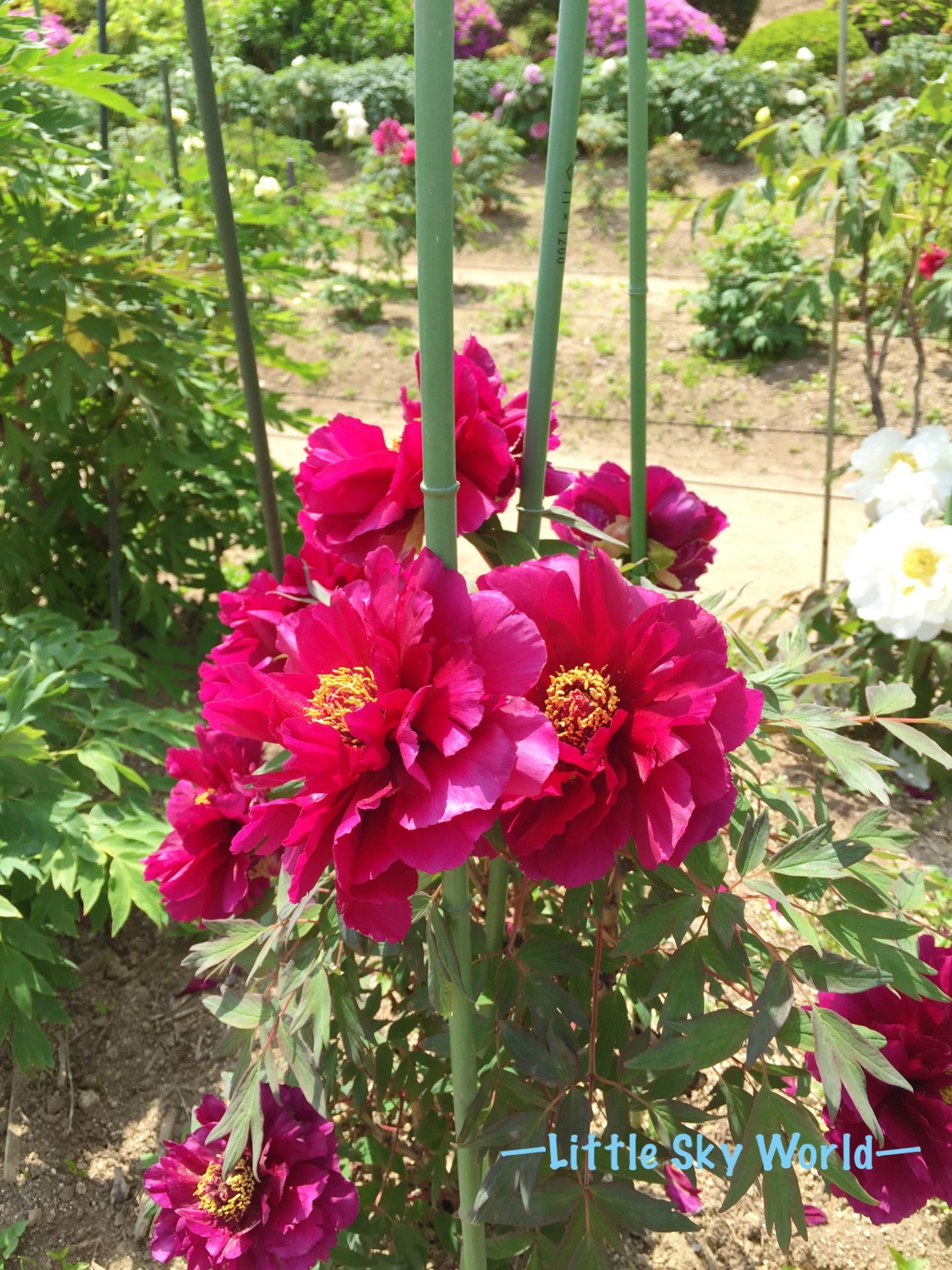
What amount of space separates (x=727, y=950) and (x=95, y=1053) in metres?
1.50

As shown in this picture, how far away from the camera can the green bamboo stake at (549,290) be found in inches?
35.4

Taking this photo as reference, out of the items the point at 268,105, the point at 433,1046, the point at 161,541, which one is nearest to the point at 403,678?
the point at 433,1046

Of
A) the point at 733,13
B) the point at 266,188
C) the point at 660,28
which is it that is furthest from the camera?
the point at 733,13

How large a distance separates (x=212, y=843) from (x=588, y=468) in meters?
3.81

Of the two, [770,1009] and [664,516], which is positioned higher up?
[664,516]

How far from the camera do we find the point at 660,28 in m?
11.7

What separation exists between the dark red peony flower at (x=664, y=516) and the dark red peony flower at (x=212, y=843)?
47 cm

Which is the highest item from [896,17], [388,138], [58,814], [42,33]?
[896,17]

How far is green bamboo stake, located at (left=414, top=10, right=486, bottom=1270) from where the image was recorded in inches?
26.2

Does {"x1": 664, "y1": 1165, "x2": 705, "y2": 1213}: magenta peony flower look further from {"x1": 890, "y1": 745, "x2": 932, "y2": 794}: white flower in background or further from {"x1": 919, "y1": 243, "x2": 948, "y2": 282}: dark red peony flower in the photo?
{"x1": 919, "y1": 243, "x2": 948, "y2": 282}: dark red peony flower

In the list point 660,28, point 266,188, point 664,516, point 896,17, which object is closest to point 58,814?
point 664,516

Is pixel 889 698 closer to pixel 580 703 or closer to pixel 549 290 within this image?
pixel 580 703

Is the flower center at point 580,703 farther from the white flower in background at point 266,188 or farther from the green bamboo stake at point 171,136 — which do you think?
the white flower in background at point 266,188

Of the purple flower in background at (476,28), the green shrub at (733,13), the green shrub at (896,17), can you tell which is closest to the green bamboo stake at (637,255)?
the green shrub at (896,17)
